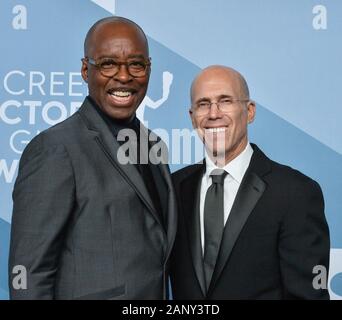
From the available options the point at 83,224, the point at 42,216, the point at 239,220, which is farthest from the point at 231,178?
the point at 42,216

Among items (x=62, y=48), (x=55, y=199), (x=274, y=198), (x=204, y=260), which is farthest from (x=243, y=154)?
(x=62, y=48)

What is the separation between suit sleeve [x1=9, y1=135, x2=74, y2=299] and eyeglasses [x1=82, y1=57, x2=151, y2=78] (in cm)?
31

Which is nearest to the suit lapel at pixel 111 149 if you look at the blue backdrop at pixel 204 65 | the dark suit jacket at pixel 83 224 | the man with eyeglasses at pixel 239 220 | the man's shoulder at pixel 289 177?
the dark suit jacket at pixel 83 224

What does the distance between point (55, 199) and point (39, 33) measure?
3.54ft

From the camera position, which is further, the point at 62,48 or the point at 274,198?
the point at 62,48

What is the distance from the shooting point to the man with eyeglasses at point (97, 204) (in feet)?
5.79

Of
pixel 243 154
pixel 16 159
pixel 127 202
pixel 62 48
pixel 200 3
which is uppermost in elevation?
pixel 200 3

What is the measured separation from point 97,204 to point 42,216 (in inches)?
6.4

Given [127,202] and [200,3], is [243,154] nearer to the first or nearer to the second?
[127,202]

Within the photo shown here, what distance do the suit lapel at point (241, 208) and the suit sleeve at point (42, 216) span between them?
0.52m

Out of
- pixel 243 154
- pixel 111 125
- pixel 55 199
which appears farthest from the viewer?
pixel 243 154

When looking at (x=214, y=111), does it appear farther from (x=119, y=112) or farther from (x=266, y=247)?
(x=266, y=247)

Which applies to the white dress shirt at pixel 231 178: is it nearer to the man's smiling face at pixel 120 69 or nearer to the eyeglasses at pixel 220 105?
the eyeglasses at pixel 220 105
